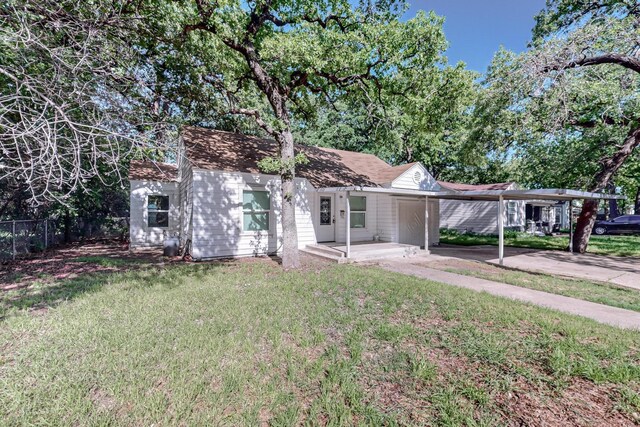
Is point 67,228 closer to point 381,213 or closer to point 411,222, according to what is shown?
point 381,213

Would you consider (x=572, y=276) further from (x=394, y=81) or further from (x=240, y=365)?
(x=240, y=365)

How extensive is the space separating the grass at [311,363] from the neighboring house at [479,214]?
58.7 ft

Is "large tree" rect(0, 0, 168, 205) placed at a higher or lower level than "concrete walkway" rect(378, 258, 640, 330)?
higher

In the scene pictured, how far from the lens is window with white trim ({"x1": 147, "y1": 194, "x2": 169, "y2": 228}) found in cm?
1249

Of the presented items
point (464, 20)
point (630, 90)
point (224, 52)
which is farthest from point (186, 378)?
point (464, 20)

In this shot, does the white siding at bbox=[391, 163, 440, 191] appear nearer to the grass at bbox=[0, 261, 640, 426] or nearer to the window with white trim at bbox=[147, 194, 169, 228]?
the grass at bbox=[0, 261, 640, 426]

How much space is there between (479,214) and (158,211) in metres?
21.0

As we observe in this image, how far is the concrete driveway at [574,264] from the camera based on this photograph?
7.54 meters

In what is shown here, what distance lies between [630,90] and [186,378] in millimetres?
12530

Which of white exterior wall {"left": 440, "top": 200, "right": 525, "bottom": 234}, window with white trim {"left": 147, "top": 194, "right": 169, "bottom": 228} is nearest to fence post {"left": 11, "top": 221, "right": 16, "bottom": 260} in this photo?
window with white trim {"left": 147, "top": 194, "right": 169, "bottom": 228}

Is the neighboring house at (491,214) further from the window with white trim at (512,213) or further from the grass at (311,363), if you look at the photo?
the grass at (311,363)

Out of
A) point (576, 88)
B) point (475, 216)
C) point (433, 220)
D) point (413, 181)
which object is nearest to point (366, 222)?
point (413, 181)

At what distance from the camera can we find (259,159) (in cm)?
1091

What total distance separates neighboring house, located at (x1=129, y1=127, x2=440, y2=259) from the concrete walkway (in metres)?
3.16
